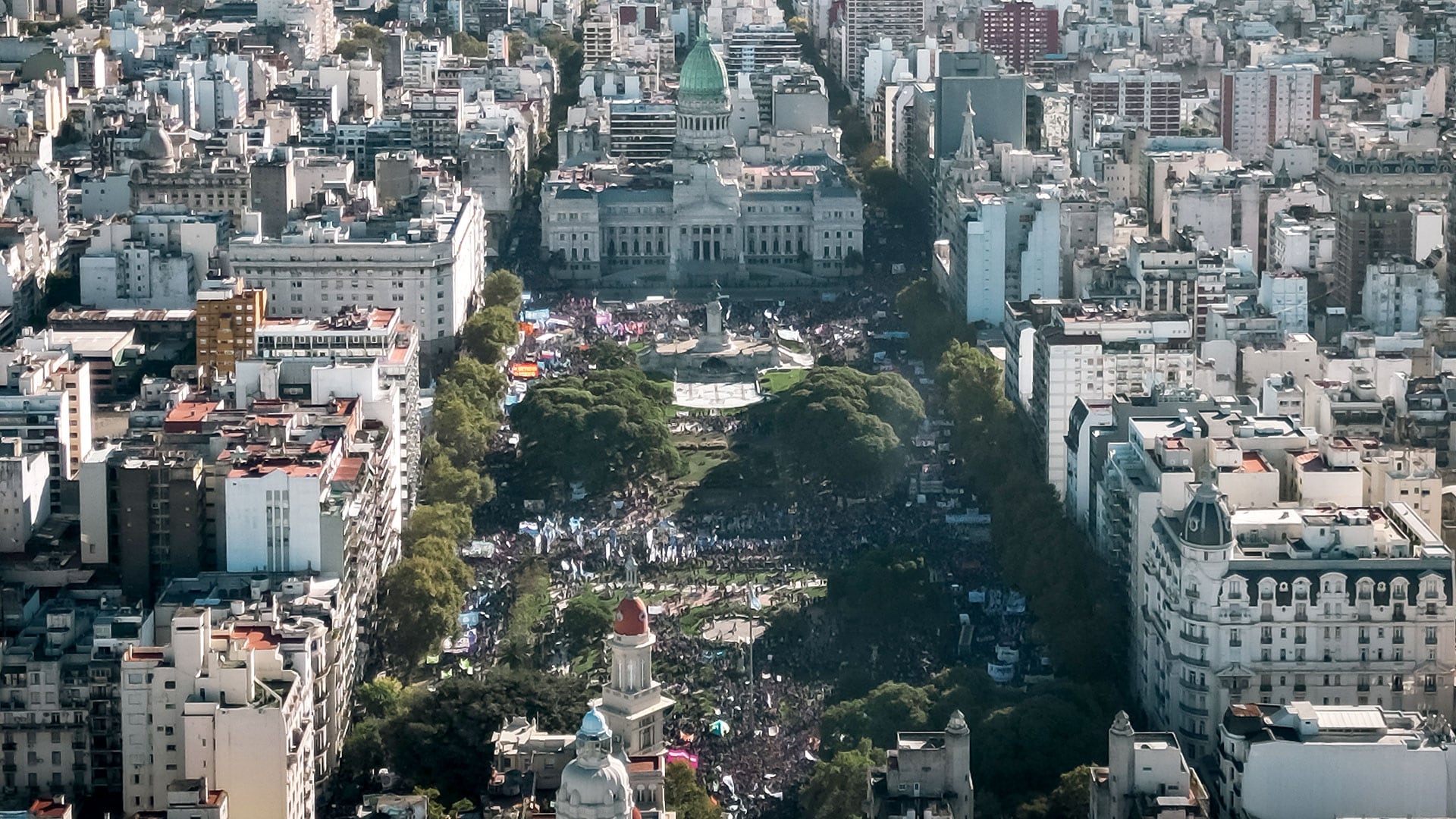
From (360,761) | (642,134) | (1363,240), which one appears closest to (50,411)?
(360,761)

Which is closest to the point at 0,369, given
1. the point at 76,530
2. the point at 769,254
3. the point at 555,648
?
the point at 76,530

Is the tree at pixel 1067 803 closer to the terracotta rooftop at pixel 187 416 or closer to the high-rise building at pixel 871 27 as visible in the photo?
the terracotta rooftop at pixel 187 416

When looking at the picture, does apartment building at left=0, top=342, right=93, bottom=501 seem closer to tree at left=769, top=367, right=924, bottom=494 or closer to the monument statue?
tree at left=769, top=367, right=924, bottom=494

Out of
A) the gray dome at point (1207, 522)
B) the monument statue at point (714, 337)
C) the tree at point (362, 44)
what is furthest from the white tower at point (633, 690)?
the tree at point (362, 44)

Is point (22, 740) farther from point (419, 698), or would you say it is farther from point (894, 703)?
point (894, 703)

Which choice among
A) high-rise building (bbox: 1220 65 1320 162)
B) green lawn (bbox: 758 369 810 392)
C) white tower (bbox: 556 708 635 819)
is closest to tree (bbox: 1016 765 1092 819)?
white tower (bbox: 556 708 635 819)

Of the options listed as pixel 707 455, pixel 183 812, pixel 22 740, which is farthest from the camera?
pixel 707 455
